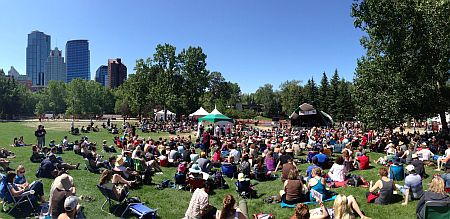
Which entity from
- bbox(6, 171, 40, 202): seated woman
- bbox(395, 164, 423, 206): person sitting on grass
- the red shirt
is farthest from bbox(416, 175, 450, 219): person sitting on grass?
bbox(6, 171, 40, 202): seated woman

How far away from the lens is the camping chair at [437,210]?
663 centimetres

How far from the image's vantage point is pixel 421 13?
20922 millimetres

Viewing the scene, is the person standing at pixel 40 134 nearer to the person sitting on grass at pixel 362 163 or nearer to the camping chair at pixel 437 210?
the person sitting on grass at pixel 362 163

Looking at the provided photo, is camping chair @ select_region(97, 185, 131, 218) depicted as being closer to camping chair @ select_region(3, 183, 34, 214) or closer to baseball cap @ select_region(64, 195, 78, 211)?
camping chair @ select_region(3, 183, 34, 214)

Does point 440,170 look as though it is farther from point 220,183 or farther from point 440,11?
point 440,11

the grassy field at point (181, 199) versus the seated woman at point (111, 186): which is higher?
the seated woman at point (111, 186)

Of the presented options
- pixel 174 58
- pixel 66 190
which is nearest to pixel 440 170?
pixel 66 190

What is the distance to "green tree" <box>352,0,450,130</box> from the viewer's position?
67.5 feet

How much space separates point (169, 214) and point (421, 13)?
20.1 meters

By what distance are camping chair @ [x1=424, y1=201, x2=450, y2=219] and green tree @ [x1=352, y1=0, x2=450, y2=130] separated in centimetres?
1657

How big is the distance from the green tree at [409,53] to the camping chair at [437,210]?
16573 millimetres

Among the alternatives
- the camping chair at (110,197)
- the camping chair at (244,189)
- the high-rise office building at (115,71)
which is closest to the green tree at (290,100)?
the camping chair at (244,189)

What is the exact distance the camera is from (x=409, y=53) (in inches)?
854

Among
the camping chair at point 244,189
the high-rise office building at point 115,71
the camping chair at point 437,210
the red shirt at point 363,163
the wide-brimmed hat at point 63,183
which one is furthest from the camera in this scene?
the high-rise office building at point 115,71
